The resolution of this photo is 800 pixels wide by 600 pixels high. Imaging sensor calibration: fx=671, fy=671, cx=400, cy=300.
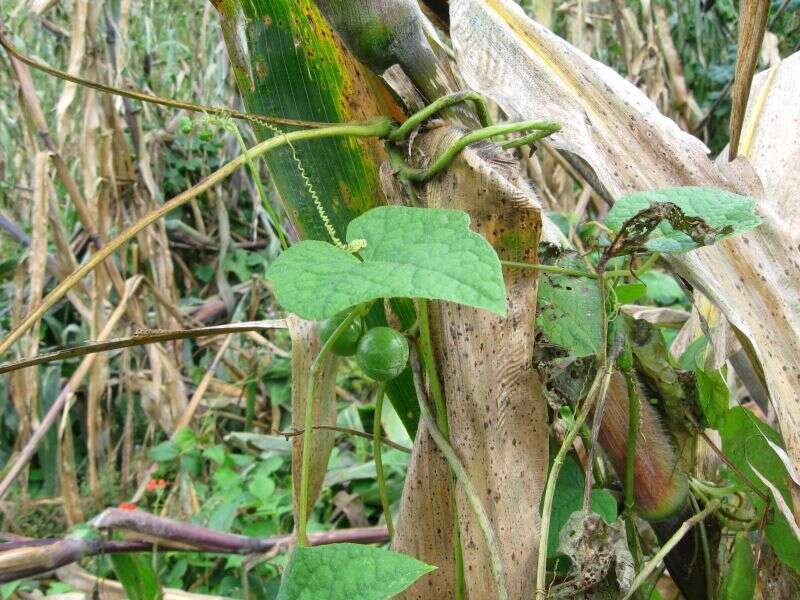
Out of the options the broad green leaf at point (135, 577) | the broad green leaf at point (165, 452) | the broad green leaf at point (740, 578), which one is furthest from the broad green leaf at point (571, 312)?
the broad green leaf at point (165, 452)

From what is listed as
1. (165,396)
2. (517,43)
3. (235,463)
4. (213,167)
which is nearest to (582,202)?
(517,43)

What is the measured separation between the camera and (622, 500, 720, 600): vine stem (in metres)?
0.42

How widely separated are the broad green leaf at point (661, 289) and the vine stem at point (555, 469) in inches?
52.8

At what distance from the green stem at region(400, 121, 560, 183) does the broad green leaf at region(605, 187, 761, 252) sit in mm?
69

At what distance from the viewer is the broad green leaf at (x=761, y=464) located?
1.57 feet

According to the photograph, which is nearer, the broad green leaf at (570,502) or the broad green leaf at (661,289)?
the broad green leaf at (570,502)

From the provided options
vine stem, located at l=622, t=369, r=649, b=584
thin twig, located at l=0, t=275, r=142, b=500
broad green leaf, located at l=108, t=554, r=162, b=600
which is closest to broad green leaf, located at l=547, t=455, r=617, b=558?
vine stem, located at l=622, t=369, r=649, b=584

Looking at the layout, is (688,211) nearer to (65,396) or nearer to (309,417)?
(309,417)

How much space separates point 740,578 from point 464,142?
0.37 m

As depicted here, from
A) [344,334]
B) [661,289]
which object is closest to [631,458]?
[344,334]

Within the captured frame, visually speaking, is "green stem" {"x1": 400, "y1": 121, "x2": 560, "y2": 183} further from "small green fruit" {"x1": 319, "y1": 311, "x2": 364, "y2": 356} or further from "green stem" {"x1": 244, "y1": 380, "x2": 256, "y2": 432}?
"green stem" {"x1": 244, "y1": 380, "x2": 256, "y2": 432}

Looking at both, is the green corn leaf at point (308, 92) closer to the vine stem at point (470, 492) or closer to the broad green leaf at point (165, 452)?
the vine stem at point (470, 492)

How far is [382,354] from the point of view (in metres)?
0.42

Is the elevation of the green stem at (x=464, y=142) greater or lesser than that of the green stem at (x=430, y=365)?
greater
